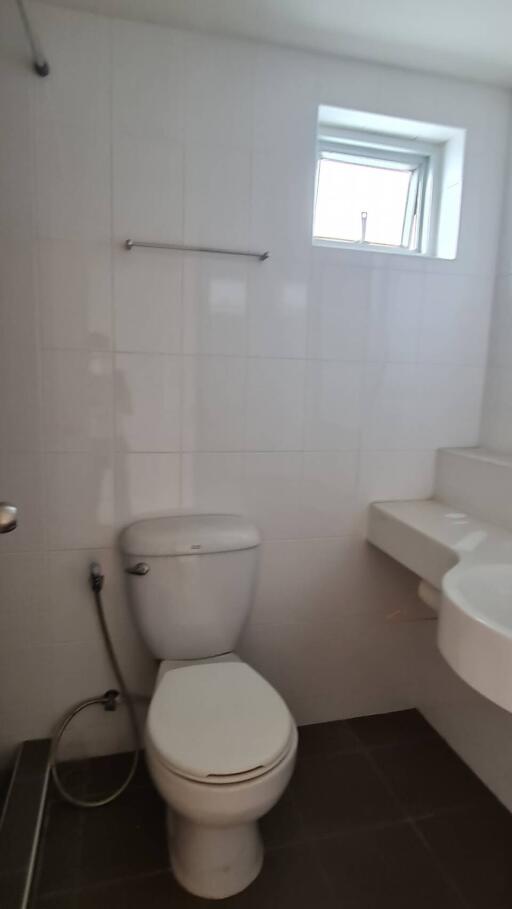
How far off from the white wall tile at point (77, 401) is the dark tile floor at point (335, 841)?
39.8 inches

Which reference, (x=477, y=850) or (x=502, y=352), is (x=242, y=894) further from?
(x=502, y=352)

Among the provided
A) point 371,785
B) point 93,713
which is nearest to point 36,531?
point 93,713

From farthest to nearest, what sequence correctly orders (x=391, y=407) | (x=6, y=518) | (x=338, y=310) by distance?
(x=391, y=407), (x=338, y=310), (x=6, y=518)

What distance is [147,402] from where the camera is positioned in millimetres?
1555

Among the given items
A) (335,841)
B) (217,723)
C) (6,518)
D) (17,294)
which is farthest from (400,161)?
(335,841)

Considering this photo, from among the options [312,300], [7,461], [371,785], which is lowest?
[371,785]

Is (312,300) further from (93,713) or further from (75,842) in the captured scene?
(75,842)

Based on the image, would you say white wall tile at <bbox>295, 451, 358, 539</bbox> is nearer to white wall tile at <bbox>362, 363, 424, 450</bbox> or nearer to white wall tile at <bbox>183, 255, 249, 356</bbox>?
white wall tile at <bbox>362, 363, 424, 450</bbox>

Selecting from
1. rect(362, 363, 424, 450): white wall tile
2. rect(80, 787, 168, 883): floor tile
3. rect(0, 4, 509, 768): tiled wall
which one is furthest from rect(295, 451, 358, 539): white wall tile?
rect(80, 787, 168, 883): floor tile

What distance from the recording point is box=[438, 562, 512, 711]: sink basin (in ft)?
2.99

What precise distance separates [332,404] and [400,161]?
34.5 inches

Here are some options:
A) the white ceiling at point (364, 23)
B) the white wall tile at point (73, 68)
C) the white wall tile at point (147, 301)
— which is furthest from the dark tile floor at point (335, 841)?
the white ceiling at point (364, 23)

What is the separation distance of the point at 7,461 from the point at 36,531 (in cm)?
21

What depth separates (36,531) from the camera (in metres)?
1.54
